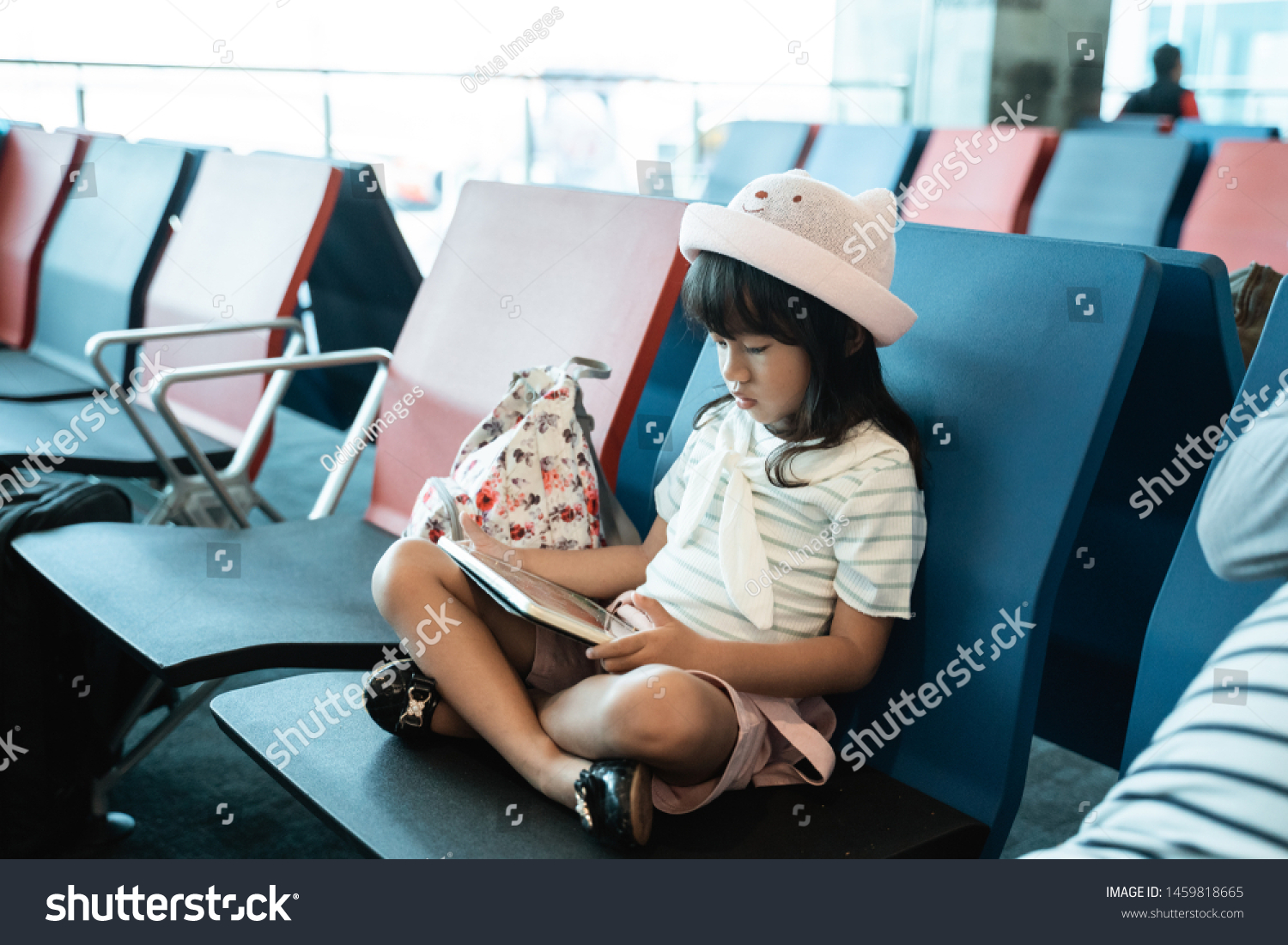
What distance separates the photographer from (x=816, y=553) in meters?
1.12

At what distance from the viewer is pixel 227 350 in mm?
2275

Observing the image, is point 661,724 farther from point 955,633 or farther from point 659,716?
point 955,633

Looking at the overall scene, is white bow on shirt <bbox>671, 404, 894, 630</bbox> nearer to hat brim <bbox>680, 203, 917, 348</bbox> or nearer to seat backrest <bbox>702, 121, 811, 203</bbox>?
hat brim <bbox>680, 203, 917, 348</bbox>

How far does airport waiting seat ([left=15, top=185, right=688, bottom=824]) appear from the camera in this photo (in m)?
1.34

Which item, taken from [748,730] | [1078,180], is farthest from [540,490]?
[1078,180]

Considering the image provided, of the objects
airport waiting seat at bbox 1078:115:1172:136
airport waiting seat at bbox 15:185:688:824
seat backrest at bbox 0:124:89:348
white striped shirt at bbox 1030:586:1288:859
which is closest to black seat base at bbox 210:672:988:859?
airport waiting seat at bbox 15:185:688:824

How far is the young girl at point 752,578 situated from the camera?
102 centimetres

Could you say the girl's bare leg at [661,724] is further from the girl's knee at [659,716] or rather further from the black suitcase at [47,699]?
the black suitcase at [47,699]

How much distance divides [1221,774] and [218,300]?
85.3 inches

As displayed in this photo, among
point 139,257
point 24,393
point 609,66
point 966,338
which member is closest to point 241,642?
point 966,338

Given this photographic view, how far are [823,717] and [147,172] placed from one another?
2.33 meters

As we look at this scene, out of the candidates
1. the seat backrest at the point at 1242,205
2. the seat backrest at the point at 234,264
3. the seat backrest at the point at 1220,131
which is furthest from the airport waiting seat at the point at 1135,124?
the seat backrest at the point at 234,264

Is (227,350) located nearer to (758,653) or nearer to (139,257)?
(139,257)

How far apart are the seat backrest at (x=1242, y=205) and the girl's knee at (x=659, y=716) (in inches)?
98.3
